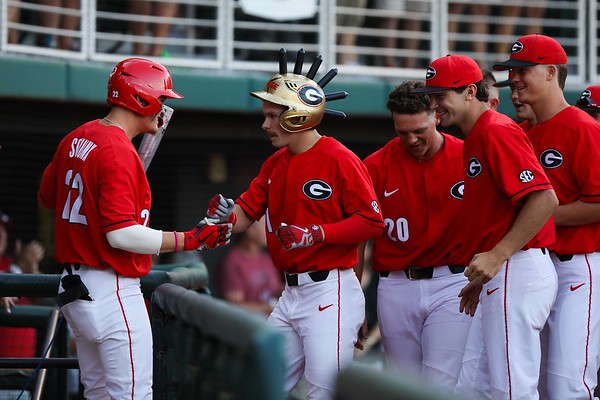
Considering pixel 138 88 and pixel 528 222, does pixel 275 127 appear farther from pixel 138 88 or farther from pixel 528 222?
pixel 528 222

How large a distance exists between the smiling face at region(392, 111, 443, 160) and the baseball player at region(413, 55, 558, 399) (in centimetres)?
53

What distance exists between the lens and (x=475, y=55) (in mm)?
12203

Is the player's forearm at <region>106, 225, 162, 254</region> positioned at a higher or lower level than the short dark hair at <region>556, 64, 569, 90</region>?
lower

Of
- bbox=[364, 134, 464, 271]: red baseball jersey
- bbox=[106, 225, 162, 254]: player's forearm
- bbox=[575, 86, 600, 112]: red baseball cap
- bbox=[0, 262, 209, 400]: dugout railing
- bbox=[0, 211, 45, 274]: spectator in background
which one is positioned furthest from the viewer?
bbox=[0, 211, 45, 274]: spectator in background

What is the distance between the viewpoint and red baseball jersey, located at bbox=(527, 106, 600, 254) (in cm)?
493

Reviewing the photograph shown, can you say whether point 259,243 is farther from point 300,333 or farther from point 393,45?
point 300,333

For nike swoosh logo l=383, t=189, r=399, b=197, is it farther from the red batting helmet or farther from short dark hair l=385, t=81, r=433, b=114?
the red batting helmet

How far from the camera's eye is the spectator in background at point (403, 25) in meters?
12.0

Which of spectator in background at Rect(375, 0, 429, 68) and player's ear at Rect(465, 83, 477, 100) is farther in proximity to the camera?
spectator in background at Rect(375, 0, 429, 68)

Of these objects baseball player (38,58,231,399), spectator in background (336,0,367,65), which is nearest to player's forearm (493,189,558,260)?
baseball player (38,58,231,399)

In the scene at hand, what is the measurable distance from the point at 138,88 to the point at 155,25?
6.90 m

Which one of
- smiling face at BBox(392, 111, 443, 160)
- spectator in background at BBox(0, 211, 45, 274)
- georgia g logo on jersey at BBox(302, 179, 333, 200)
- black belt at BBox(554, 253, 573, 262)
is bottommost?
spectator in background at BBox(0, 211, 45, 274)

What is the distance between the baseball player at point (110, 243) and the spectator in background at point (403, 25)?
7698mm

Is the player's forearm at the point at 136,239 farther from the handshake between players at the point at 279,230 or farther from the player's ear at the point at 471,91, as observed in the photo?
the player's ear at the point at 471,91
